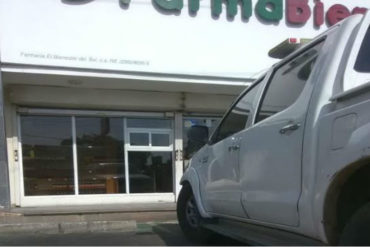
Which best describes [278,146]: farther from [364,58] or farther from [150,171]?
[150,171]

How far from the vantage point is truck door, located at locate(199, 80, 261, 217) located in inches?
189

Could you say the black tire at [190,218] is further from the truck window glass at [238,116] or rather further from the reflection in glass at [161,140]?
the reflection in glass at [161,140]

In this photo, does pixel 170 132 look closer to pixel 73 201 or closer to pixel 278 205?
pixel 73 201

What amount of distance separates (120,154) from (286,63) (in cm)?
821

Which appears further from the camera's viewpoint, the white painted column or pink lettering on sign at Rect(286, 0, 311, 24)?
the white painted column

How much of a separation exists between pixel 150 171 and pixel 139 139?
84 cm

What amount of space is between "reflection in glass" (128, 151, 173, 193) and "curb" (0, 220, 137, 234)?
3.19 m

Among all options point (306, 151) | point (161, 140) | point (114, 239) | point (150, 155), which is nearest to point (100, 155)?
point (150, 155)

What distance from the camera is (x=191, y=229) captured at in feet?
20.5

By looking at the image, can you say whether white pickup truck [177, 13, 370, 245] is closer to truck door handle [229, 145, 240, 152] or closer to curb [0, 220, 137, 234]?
truck door handle [229, 145, 240, 152]

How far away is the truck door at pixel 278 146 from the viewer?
3.65 meters

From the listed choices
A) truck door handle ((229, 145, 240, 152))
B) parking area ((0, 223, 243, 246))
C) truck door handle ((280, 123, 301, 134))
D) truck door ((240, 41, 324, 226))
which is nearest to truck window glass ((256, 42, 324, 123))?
truck door ((240, 41, 324, 226))

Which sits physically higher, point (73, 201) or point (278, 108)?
point (278, 108)

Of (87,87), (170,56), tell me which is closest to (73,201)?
(87,87)
